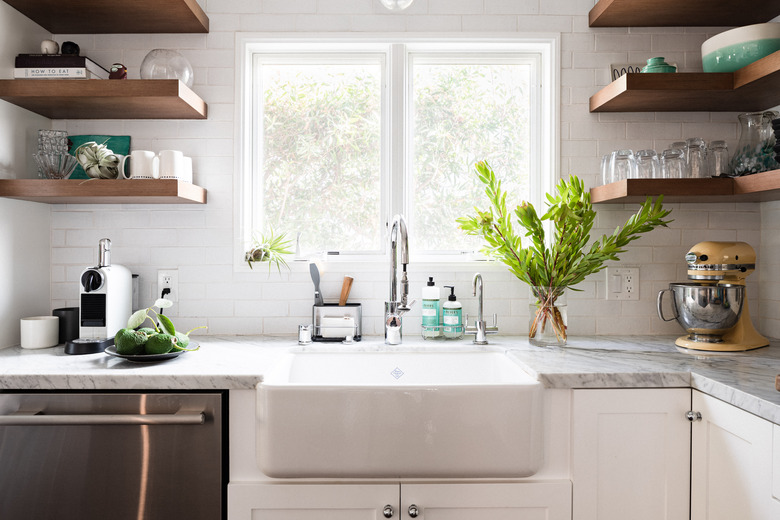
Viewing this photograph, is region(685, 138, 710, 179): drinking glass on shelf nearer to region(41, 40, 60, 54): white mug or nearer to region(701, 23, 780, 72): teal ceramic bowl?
region(701, 23, 780, 72): teal ceramic bowl

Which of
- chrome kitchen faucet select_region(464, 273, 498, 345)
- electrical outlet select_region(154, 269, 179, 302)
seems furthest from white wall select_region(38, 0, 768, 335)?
chrome kitchen faucet select_region(464, 273, 498, 345)

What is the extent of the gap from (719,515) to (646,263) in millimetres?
1038

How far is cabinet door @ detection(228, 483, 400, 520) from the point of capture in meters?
1.36

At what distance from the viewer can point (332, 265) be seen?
207 centimetres

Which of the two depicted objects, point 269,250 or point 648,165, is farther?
point 269,250

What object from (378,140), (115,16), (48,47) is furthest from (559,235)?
(48,47)

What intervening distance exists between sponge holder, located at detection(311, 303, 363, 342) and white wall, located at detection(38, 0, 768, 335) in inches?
6.4

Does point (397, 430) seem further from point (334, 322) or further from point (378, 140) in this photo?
point (378, 140)

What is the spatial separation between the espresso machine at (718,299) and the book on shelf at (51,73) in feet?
7.33

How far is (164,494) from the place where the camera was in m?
1.37

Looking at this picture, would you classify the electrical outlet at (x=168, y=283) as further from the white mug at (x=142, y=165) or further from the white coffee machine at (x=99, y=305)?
the white mug at (x=142, y=165)

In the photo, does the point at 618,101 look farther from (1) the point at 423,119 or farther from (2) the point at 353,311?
(2) the point at 353,311

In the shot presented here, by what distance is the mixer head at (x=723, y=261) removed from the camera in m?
1.67

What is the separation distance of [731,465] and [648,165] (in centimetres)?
105
